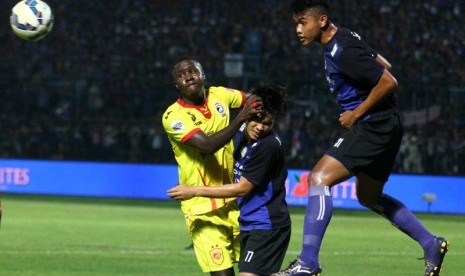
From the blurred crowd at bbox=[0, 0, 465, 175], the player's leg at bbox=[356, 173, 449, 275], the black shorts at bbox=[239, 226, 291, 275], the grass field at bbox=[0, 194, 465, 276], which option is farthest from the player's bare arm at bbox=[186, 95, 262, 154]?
the blurred crowd at bbox=[0, 0, 465, 175]

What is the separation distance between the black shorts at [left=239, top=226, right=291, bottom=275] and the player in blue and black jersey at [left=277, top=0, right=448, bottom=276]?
310mm

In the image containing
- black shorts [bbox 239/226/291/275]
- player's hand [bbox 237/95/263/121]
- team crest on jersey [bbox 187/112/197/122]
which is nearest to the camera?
player's hand [bbox 237/95/263/121]

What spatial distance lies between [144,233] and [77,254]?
3642 millimetres

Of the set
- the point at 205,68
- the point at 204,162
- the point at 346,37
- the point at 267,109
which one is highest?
the point at 346,37

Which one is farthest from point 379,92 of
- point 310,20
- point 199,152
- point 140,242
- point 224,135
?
point 140,242

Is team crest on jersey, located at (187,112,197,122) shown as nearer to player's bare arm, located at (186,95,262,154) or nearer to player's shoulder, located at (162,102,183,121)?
player's shoulder, located at (162,102,183,121)

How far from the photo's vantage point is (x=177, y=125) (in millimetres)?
9430

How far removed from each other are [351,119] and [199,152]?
4.67ft

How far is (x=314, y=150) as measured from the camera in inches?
1032

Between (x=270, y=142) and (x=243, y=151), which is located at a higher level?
(x=270, y=142)

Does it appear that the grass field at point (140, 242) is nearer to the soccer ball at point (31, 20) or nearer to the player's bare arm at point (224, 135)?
the soccer ball at point (31, 20)

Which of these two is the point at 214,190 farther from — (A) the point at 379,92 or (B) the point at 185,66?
(A) the point at 379,92

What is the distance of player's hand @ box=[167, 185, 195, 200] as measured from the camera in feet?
28.2

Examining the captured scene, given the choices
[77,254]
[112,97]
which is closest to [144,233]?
[77,254]
